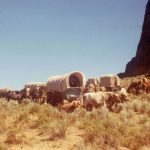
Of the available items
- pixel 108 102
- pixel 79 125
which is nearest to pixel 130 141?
pixel 79 125

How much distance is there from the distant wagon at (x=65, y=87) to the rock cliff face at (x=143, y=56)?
109ft

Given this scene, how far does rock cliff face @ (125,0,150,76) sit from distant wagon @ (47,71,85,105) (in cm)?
3308

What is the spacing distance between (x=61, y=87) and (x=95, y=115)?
374 inches

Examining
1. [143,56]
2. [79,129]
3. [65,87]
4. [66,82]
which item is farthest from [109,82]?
[143,56]

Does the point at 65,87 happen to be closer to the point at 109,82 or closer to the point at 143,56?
the point at 109,82

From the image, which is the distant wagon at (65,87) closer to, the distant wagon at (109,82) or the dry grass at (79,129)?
the distant wagon at (109,82)

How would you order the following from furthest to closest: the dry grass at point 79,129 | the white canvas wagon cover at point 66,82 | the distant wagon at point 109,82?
the distant wagon at point 109,82
the white canvas wagon cover at point 66,82
the dry grass at point 79,129

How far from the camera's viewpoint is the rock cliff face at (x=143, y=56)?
61.0 meters

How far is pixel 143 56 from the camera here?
65.1m

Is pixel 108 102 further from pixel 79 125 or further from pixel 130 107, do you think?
pixel 79 125

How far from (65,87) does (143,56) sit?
43.4 metres

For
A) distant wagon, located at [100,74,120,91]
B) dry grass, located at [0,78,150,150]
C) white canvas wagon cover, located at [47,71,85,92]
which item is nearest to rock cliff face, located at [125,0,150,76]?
distant wagon, located at [100,74,120,91]

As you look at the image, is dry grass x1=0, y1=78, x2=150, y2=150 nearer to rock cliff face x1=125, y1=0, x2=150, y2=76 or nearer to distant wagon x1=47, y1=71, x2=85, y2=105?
distant wagon x1=47, y1=71, x2=85, y2=105

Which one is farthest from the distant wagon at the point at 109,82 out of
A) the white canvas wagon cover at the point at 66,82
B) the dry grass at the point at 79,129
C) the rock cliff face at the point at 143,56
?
the rock cliff face at the point at 143,56
